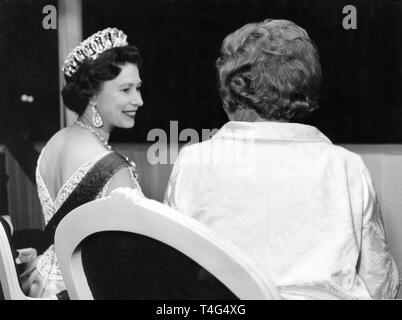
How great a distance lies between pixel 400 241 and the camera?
1528 millimetres

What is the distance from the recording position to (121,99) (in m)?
1.59

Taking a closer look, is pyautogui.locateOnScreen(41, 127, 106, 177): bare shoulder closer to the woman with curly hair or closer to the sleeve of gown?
the woman with curly hair

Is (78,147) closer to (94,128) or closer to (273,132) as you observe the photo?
(94,128)

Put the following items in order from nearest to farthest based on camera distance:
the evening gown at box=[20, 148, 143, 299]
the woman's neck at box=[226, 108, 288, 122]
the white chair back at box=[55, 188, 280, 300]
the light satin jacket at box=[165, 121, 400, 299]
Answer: the white chair back at box=[55, 188, 280, 300], the light satin jacket at box=[165, 121, 400, 299], the woman's neck at box=[226, 108, 288, 122], the evening gown at box=[20, 148, 143, 299]

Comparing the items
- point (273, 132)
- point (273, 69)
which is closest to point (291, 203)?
point (273, 132)

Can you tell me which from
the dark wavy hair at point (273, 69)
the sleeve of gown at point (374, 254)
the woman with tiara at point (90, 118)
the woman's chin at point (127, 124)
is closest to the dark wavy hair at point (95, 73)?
the woman with tiara at point (90, 118)

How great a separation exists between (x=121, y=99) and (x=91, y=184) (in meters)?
0.23

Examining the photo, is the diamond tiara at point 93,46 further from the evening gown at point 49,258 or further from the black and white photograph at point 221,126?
the evening gown at point 49,258

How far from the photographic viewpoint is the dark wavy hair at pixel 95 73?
1.58 metres

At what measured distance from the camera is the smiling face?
158 centimetres

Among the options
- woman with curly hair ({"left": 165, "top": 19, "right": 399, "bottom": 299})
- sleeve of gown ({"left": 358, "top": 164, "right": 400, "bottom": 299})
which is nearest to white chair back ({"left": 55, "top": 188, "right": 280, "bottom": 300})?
woman with curly hair ({"left": 165, "top": 19, "right": 399, "bottom": 299})

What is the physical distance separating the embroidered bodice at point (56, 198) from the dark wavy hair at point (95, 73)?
0.48 feet

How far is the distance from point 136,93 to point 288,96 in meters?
0.49
